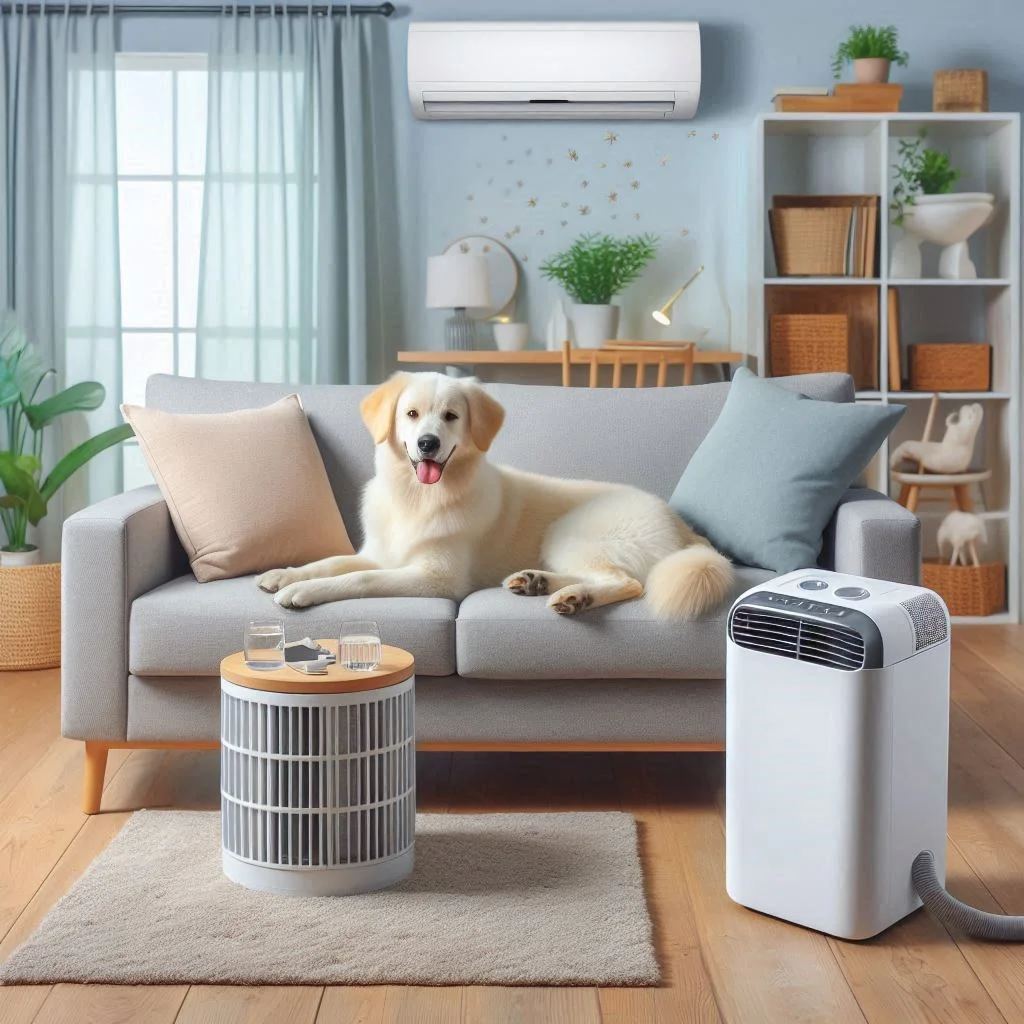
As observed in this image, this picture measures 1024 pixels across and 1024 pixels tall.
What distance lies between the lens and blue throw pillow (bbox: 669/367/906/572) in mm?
2748

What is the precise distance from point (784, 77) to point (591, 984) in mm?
3931

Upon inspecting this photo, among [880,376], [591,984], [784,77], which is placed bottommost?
[591,984]

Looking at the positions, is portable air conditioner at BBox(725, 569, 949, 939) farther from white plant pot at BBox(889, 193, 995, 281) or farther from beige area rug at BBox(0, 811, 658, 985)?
white plant pot at BBox(889, 193, 995, 281)

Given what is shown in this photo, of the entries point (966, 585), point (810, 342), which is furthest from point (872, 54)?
point (966, 585)

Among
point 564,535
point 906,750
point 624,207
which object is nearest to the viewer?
point 906,750

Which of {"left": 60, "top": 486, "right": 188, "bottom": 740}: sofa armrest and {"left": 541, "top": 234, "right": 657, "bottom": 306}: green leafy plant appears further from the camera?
{"left": 541, "top": 234, "right": 657, "bottom": 306}: green leafy plant

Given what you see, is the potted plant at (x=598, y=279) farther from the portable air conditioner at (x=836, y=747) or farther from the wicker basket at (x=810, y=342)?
the portable air conditioner at (x=836, y=747)

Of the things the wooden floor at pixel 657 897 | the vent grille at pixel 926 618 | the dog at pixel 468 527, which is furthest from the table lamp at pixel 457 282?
the vent grille at pixel 926 618

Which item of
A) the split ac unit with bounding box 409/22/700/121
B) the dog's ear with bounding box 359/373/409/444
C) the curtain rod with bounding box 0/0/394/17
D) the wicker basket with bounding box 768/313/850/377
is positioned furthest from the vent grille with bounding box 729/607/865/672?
the curtain rod with bounding box 0/0/394/17

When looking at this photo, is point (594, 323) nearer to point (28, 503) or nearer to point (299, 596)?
point (28, 503)

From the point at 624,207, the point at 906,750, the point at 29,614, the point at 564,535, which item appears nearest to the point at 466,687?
the point at 564,535

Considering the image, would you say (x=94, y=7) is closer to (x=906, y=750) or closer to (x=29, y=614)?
(x=29, y=614)

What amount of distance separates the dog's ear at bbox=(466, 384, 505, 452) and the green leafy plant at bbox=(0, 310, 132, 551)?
160 cm

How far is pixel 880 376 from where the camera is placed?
15.4 ft
